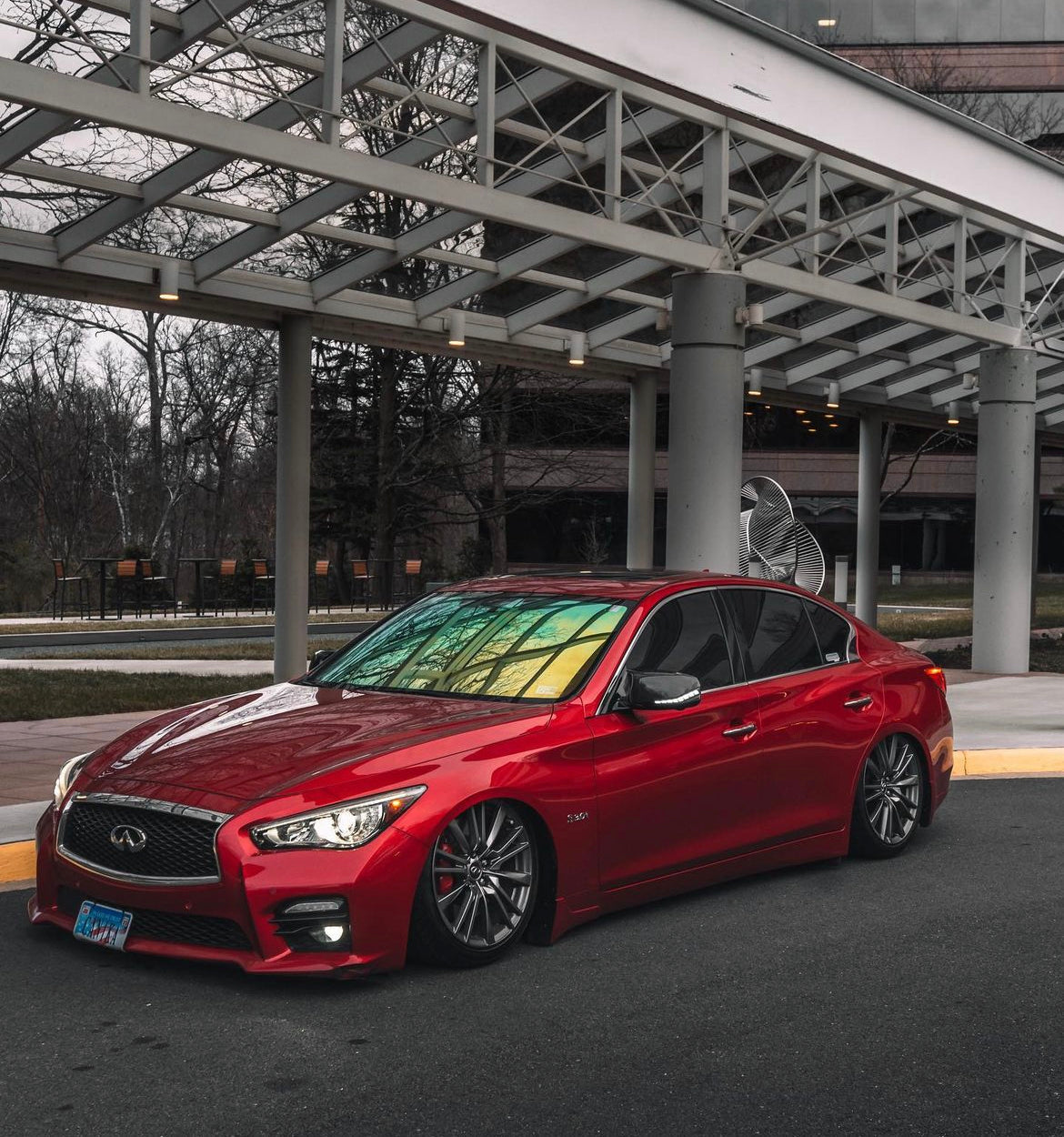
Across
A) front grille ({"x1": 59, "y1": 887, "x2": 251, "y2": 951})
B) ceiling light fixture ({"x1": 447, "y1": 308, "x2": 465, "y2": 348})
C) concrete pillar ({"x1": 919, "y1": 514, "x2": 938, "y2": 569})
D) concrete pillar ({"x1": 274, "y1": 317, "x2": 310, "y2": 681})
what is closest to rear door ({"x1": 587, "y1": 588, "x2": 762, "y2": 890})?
front grille ({"x1": 59, "y1": 887, "x2": 251, "y2": 951})

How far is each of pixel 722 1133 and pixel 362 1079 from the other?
3.57ft

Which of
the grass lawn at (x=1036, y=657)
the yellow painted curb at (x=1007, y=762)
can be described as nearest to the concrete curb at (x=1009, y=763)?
the yellow painted curb at (x=1007, y=762)

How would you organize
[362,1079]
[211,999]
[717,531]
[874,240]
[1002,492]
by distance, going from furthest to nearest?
1. [1002,492]
2. [874,240]
3. [717,531]
4. [211,999]
5. [362,1079]

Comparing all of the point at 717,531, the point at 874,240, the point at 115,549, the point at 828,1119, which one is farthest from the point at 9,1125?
the point at 115,549

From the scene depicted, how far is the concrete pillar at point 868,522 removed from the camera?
26.1 metres

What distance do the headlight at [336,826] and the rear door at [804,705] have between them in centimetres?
218

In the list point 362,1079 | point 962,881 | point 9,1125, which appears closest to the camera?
point 9,1125

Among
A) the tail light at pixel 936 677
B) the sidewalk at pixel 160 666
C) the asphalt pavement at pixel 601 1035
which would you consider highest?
the tail light at pixel 936 677

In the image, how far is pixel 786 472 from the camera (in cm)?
5428

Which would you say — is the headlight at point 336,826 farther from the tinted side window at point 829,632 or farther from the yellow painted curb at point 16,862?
the tinted side window at point 829,632

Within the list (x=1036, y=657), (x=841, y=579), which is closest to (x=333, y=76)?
(x=1036, y=657)

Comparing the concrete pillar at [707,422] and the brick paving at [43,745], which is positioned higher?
the concrete pillar at [707,422]

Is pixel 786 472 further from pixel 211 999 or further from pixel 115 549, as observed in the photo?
pixel 211 999

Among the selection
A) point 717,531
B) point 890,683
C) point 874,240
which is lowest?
point 890,683
